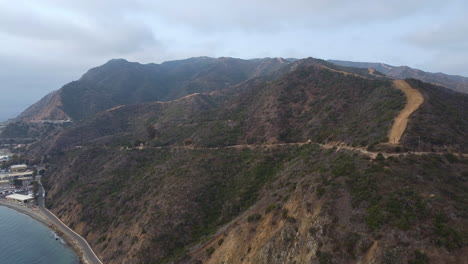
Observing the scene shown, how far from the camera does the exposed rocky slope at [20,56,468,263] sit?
25953 millimetres

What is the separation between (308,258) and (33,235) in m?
72.2

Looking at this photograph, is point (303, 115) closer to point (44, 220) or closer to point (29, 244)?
point (29, 244)

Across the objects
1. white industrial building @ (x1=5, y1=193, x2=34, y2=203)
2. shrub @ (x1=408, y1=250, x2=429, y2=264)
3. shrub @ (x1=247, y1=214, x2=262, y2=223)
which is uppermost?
shrub @ (x1=408, y1=250, x2=429, y2=264)

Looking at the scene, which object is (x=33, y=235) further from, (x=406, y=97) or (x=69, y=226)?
(x=406, y=97)

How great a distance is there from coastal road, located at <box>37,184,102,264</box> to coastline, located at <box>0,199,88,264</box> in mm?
643

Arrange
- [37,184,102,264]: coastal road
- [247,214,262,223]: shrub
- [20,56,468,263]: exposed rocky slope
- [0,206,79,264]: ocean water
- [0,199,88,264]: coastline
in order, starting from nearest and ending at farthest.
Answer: [20,56,468,263]: exposed rocky slope, [247,214,262,223]: shrub, [37,184,102,264]: coastal road, [0,206,79,264]: ocean water, [0,199,88,264]: coastline

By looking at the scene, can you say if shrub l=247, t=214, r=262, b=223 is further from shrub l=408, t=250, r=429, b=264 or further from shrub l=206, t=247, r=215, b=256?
shrub l=408, t=250, r=429, b=264

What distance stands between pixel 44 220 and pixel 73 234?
16.4 m

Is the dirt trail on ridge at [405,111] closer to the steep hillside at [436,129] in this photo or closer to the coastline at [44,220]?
the steep hillside at [436,129]

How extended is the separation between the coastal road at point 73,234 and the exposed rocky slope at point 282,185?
148 centimetres

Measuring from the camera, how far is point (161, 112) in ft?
479

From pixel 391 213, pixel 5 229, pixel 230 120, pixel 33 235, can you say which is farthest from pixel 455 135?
pixel 5 229

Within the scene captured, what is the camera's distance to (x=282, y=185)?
153 feet

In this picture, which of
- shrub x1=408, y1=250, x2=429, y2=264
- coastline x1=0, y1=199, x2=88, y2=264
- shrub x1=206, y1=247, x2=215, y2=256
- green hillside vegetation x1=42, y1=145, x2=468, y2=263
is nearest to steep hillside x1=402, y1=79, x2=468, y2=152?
green hillside vegetation x1=42, y1=145, x2=468, y2=263
